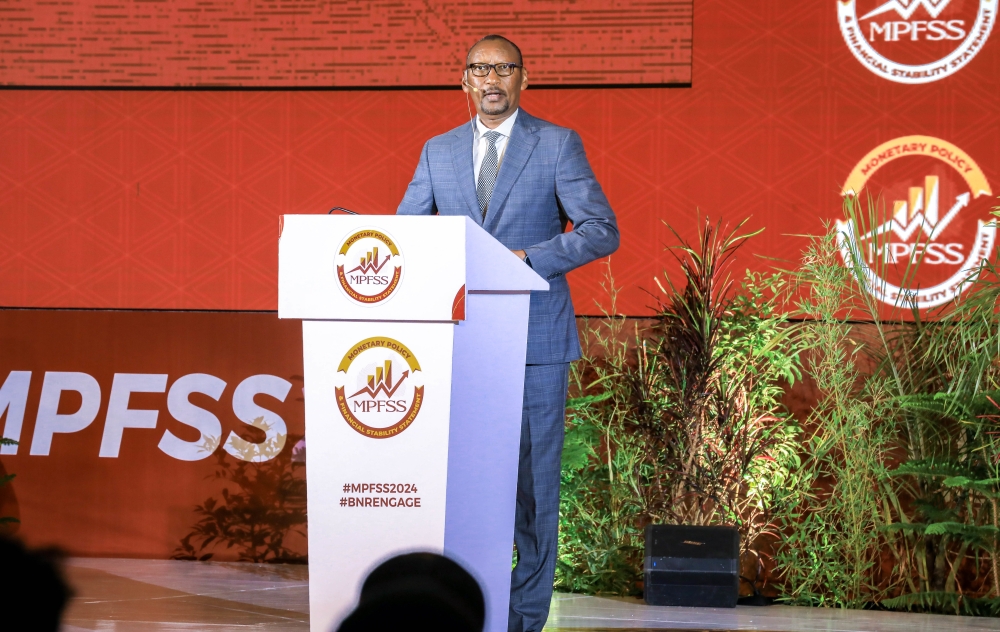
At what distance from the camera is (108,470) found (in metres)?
4.52

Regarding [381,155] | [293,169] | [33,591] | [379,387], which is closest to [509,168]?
[379,387]

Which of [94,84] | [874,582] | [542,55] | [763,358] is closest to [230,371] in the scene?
[94,84]

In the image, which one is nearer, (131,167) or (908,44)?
(908,44)

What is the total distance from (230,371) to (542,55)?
6.19 feet

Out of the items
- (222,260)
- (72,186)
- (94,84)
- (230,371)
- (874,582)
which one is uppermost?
(94,84)

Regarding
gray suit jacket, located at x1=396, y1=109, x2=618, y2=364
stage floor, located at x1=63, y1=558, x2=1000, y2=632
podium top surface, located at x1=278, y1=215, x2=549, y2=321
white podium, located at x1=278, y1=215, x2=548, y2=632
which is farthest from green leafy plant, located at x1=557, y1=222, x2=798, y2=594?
podium top surface, located at x1=278, y1=215, x2=549, y2=321

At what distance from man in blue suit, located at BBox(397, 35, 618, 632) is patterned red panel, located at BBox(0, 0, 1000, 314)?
5.53ft

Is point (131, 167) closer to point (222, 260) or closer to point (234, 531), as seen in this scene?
point (222, 260)

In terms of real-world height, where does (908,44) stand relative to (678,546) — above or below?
above

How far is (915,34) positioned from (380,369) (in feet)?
10.4

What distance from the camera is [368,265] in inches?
85.6

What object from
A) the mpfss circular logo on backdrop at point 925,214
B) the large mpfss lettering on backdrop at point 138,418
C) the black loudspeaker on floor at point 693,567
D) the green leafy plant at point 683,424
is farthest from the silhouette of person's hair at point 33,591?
the mpfss circular logo on backdrop at point 925,214

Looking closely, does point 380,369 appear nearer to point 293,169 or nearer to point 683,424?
point 683,424

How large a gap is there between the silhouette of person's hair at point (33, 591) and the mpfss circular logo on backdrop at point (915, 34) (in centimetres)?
424
